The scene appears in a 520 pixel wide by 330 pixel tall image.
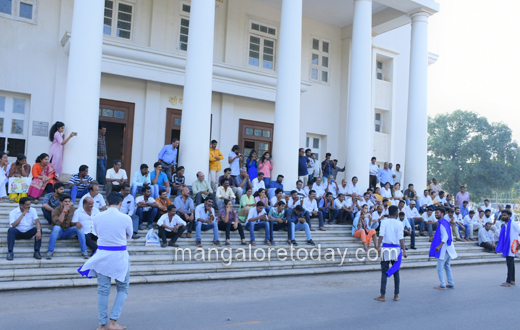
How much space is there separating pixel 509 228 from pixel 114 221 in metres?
9.12

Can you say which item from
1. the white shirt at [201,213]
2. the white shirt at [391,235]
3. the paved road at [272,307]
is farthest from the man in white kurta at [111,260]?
the white shirt at [201,213]

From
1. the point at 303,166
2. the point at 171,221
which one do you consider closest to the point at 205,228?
the point at 171,221

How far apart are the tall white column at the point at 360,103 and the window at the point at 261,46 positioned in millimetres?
3976

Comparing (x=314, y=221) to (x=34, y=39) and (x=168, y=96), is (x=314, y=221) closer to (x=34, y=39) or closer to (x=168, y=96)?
(x=168, y=96)

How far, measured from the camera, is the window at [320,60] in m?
20.1

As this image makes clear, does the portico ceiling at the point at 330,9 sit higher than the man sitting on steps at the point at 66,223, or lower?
higher

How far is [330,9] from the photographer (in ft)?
62.7

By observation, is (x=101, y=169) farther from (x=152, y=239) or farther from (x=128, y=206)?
(x=152, y=239)

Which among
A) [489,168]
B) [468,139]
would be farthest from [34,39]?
[468,139]

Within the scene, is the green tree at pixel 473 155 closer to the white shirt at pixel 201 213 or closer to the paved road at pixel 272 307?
the paved road at pixel 272 307

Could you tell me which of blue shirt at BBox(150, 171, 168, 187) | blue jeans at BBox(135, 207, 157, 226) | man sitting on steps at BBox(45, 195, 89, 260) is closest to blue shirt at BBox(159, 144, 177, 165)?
blue shirt at BBox(150, 171, 168, 187)

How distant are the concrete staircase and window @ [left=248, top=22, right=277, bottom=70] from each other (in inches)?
335

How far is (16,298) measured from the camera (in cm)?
668

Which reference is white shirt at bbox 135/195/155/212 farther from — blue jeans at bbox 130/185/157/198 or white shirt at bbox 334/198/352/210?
white shirt at bbox 334/198/352/210
